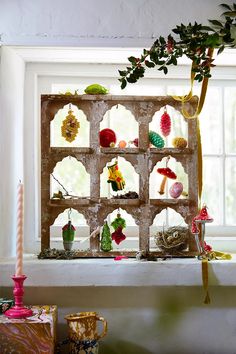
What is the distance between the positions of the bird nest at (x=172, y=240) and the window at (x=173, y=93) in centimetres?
31

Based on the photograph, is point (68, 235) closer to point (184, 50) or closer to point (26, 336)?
point (26, 336)

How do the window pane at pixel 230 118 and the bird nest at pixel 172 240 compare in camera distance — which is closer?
the bird nest at pixel 172 240

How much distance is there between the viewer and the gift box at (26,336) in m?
1.92

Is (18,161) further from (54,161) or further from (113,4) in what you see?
(113,4)

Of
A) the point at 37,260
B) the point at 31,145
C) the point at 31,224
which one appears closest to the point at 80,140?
the point at 31,145

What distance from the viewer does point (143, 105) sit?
2369mm

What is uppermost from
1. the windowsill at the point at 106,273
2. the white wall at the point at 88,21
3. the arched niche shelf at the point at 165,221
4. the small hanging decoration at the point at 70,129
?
the white wall at the point at 88,21

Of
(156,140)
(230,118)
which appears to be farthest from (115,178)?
(230,118)

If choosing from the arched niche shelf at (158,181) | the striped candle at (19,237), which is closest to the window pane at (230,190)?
the arched niche shelf at (158,181)

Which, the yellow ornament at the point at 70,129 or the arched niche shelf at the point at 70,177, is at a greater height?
the yellow ornament at the point at 70,129

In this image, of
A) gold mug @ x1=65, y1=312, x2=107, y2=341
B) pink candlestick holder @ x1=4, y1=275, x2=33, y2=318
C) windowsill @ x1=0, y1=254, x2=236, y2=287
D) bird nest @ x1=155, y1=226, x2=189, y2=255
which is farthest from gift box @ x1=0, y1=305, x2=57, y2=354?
bird nest @ x1=155, y1=226, x2=189, y2=255

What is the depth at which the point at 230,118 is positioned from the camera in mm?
2713

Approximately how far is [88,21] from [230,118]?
779mm

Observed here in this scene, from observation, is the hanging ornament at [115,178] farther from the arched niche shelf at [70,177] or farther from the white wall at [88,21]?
the white wall at [88,21]
